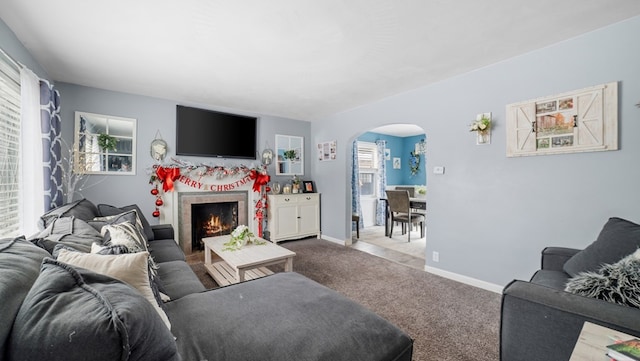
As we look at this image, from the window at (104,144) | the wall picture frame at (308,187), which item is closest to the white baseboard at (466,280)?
the wall picture frame at (308,187)

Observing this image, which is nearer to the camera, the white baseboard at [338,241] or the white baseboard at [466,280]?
the white baseboard at [466,280]

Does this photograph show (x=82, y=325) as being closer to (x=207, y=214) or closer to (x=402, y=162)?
(x=207, y=214)

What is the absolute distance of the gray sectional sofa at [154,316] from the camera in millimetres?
595

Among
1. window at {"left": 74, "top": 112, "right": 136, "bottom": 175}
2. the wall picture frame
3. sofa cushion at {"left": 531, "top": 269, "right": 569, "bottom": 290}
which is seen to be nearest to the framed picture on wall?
the wall picture frame

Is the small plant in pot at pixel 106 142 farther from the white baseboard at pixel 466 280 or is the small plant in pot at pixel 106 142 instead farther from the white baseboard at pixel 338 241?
the white baseboard at pixel 466 280

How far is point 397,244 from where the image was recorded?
14.8 ft

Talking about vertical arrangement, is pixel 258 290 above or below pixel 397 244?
above

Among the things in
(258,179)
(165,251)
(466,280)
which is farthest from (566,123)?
(258,179)

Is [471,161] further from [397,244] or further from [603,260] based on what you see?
[397,244]

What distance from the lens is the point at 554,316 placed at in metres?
1.17

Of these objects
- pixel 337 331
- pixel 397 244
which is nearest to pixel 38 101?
pixel 337 331

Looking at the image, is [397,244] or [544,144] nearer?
[544,144]

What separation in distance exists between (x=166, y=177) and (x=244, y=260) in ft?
7.07

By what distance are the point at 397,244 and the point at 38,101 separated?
4.82 m
